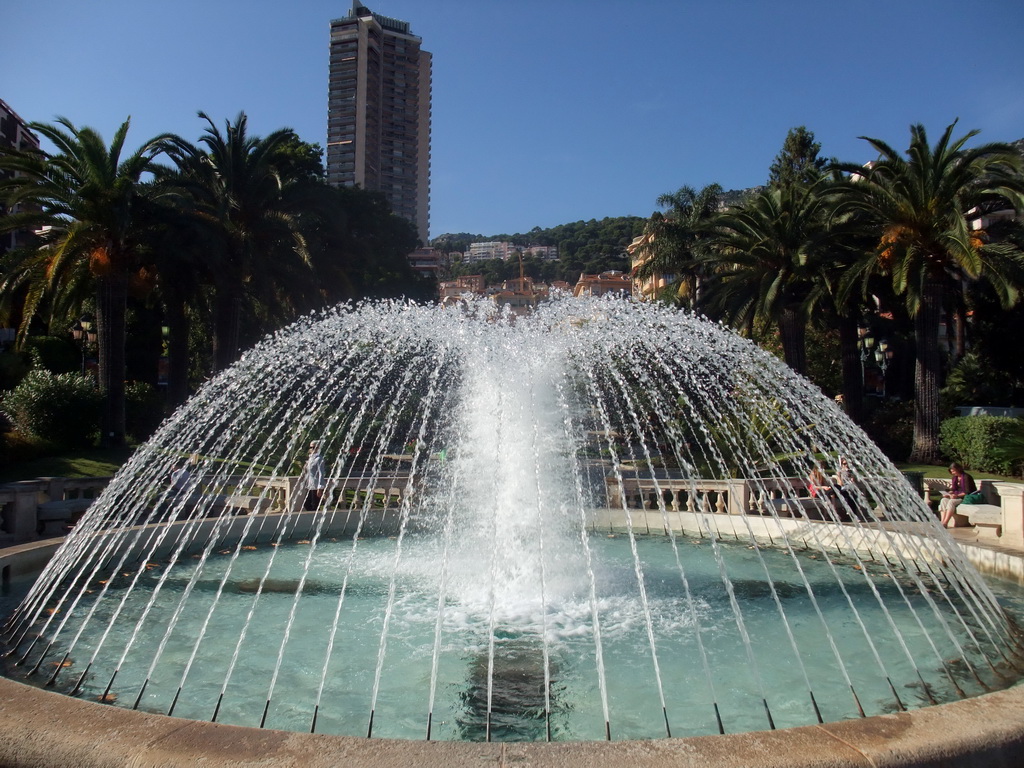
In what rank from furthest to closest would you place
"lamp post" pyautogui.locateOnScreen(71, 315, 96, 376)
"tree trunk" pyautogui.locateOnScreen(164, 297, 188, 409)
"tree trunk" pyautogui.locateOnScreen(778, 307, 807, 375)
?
"lamp post" pyautogui.locateOnScreen(71, 315, 96, 376)
"tree trunk" pyautogui.locateOnScreen(778, 307, 807, 375)
"tree trunk" pyautogui.locateOnScreen(164, 297, 188, 409)

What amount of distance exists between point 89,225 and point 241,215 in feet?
18.2

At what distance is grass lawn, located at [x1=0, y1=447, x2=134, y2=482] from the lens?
1902 centimetres

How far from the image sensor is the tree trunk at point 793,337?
2811 cm

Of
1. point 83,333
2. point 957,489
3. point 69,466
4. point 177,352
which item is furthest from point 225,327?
point 957,489

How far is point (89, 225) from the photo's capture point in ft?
75.9

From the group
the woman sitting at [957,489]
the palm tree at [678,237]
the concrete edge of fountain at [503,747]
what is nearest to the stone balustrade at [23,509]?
the concrete edge of fountain at [503,747]

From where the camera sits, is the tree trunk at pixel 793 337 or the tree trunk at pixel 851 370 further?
the tree trunk at pixel 851 370

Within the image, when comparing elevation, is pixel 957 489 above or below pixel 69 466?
above

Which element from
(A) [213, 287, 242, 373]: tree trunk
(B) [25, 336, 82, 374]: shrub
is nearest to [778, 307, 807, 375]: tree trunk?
(A) [213, 287, 242, 373]: tree trunk

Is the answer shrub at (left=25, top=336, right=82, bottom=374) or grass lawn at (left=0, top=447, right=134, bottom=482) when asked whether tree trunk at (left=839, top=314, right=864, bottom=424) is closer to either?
grass lawn at (left=0, top=447, right=134, bottom=482)

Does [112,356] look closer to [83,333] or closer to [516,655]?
[83,333]

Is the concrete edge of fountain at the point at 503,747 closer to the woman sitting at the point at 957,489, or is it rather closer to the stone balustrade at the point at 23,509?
the stone balustrade at the point at 23,509

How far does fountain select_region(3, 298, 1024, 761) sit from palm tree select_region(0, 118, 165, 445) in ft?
31.0

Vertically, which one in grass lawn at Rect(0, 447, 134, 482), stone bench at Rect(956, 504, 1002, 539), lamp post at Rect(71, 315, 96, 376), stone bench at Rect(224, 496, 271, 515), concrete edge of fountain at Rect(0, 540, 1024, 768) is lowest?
grass lawn at Rect(0, 447, 134, 482)
